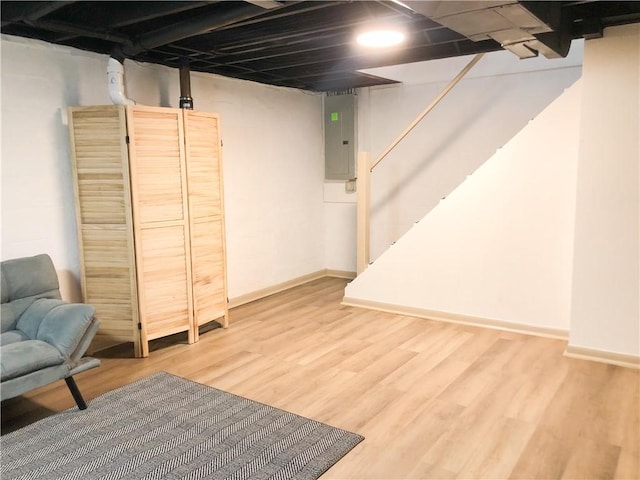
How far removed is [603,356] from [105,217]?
373 cm

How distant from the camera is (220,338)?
422cm

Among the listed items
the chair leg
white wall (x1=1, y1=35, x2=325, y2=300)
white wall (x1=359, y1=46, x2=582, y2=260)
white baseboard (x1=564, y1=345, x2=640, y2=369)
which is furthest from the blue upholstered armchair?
white wall (x1=359, y1=46, x2=582, y2=260)

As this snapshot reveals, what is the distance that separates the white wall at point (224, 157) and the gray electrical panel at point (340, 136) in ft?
0.54

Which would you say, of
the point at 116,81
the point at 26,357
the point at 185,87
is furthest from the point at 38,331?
the point at 185,87

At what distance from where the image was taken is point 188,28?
125 inches

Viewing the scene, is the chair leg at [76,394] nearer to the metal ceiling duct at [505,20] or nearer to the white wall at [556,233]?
the metal ceiling duct at [505,20]

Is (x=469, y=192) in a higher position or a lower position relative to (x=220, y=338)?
higher

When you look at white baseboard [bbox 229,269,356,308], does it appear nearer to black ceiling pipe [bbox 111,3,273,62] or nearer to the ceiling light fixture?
black ceiling pipe [bbox 111,3,273,62]

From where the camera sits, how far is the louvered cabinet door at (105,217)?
356cm

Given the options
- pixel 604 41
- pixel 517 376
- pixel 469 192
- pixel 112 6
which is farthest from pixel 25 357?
pixel 604 41

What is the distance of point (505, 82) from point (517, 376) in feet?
9.92

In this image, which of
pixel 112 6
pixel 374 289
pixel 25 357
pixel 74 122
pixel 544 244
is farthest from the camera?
pixel 374 289

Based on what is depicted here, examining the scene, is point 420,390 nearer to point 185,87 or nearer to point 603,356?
point 603,356

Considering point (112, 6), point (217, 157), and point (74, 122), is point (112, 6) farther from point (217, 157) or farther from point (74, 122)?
point (217, 157)
